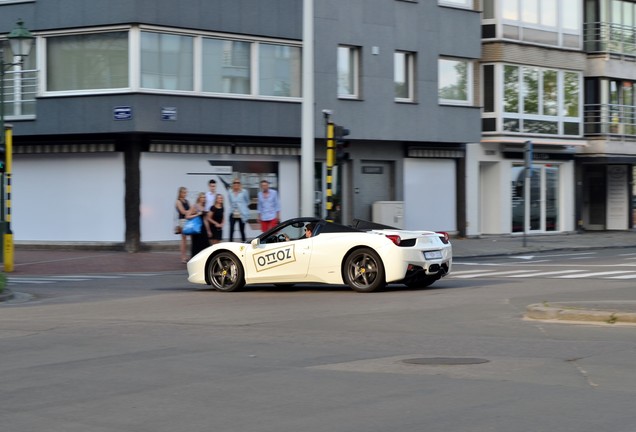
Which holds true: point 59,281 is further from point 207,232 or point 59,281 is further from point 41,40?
point 41,40

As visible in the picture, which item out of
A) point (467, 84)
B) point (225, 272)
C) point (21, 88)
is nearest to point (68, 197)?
point (21, 88)

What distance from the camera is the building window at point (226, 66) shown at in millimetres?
30719

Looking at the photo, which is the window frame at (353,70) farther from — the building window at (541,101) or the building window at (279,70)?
the building window at (541,101)

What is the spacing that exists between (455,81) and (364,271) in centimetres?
2115

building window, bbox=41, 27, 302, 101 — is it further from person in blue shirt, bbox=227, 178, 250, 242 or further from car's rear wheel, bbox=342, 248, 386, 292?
car's rear wheel, bbox=342, 248, 386, 292

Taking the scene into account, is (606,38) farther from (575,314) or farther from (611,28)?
(575,314)

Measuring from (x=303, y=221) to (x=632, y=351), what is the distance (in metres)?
8.37

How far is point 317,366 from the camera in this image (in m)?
10.1

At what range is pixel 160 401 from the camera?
8.48m

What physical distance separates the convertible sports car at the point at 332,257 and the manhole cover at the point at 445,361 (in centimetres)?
676

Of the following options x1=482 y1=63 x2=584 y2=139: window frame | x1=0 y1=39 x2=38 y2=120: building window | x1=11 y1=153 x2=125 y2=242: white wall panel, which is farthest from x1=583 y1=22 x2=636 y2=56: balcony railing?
x1=0 y1=39 x2=38 y2=120: building window

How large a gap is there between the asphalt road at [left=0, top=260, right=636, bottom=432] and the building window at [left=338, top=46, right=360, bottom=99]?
1773 centimetres

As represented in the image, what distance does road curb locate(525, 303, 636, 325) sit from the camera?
1273 cm

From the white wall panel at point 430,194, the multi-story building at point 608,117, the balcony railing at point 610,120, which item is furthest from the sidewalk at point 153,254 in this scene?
the balcony railing at point 610,120
